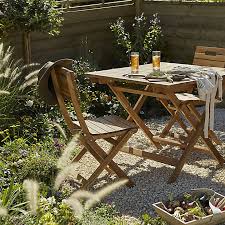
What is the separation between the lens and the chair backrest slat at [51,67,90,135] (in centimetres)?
448

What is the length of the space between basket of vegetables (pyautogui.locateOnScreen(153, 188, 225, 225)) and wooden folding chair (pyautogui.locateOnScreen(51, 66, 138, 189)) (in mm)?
736

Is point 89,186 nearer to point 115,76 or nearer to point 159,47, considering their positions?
point 115,76

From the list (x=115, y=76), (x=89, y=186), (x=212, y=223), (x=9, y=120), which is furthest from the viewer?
(x=9, y=120)

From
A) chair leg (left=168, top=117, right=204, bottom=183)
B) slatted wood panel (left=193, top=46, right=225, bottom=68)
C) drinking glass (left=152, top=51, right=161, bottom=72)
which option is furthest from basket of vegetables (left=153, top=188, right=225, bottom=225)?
slatted wood panel (left=193, top=46, right=225, bottom=68)

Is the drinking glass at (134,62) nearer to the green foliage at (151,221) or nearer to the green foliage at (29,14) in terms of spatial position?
the green foliage at (29,14)

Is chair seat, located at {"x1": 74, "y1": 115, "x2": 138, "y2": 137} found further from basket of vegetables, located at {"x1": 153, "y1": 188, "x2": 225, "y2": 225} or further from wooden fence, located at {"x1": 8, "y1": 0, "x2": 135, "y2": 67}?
wooden fence, located at {"x1": 8, "y1": 0, "x2": 135, "y2": 67}

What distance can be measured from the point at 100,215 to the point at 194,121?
1.50m

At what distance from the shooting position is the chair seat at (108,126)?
15.7 feet

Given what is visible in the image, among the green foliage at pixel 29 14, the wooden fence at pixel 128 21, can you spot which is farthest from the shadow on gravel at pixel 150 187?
the wooden fence at pixel 128 21

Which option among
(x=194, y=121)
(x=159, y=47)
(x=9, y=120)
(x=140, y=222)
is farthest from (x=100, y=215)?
(x=159, y=47)

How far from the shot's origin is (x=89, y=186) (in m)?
4.90

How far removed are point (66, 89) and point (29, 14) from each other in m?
2.06

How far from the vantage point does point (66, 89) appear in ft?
15.2

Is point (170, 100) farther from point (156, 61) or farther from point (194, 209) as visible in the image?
point (194, 209)
